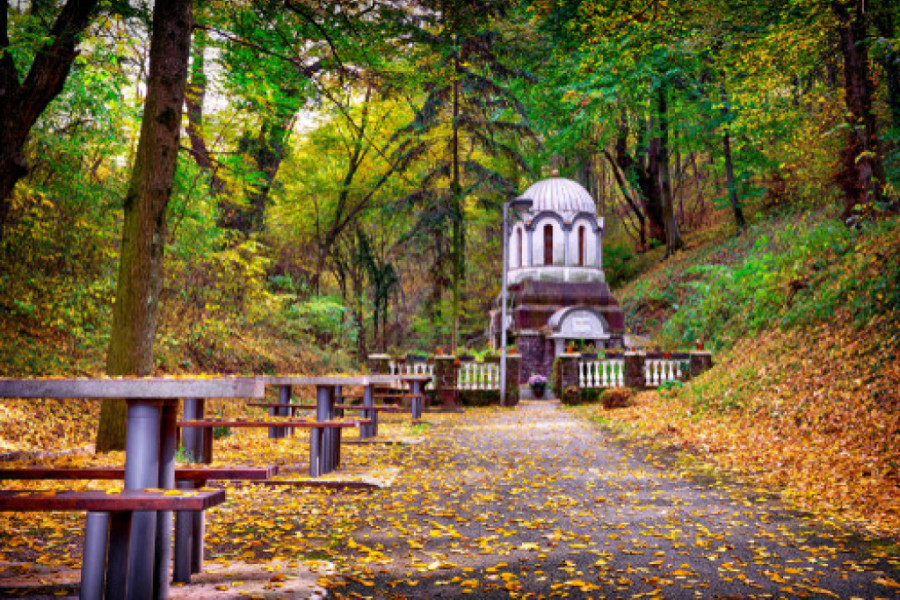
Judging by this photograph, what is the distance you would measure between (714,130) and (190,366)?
2741 cm

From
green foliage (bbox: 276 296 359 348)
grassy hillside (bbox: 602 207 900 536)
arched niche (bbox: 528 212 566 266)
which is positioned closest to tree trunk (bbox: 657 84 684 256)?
arched niche (bbox: 528 212 566 266)

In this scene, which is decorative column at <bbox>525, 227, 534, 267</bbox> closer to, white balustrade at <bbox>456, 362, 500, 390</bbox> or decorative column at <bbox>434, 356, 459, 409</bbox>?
white balustrade at <bbox>456, 362, 500, 390</bbox>

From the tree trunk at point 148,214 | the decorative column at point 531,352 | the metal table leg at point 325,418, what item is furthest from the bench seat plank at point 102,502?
the decorative column at point 531,352

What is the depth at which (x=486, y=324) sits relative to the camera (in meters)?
42.5

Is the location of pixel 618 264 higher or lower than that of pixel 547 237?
lower

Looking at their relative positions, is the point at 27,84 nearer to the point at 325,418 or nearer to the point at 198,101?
the point at 325,418

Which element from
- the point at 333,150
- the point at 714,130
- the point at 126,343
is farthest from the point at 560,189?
the point at 126,343

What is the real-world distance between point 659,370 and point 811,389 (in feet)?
36.4

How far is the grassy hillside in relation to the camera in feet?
23.2

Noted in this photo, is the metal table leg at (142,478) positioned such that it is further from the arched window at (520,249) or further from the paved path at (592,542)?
the arched window at (520,249)

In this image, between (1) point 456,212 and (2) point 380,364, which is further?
(1) point 456,212

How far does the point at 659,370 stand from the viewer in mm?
21281

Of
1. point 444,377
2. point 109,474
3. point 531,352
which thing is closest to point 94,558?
point 109,474

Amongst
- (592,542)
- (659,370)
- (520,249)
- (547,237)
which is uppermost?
(547,237)
